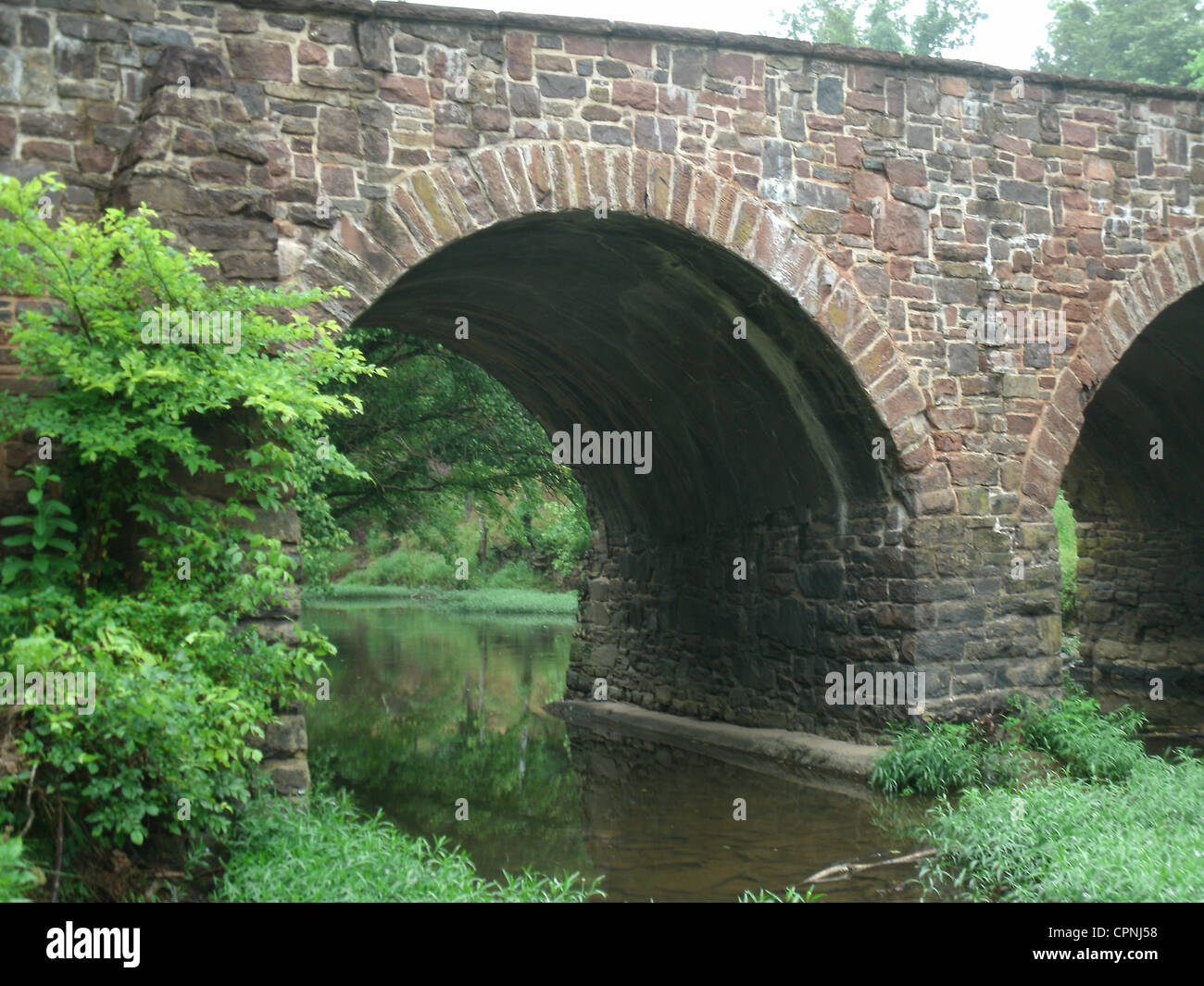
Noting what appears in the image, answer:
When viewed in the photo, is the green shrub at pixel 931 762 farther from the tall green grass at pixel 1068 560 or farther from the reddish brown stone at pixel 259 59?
the tall green grass at pixel 1068 560

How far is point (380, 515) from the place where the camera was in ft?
50.8

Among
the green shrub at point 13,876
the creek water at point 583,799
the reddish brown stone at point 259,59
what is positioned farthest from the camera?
the reddish brown stone at point 259,59

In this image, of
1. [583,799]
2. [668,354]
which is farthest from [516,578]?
[583,799]

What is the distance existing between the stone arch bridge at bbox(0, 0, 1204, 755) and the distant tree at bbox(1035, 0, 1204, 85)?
729 inches

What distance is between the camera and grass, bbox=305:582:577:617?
28.9 m

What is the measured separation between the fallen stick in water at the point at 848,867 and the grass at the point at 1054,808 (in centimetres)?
10

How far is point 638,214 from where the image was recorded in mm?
7727

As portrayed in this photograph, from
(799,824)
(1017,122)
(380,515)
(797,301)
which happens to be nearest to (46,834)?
(799,824)

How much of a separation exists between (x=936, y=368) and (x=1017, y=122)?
2.17m

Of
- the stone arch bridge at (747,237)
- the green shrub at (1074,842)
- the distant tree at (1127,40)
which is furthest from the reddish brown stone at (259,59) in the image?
the distant tree at (1127,40)

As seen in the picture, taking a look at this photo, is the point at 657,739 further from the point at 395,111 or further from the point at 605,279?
the point at 395,111

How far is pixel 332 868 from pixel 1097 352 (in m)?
7.08

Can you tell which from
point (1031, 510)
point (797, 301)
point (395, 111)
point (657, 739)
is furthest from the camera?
point (657, 739)

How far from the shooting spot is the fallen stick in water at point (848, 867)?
6062 millimetres
